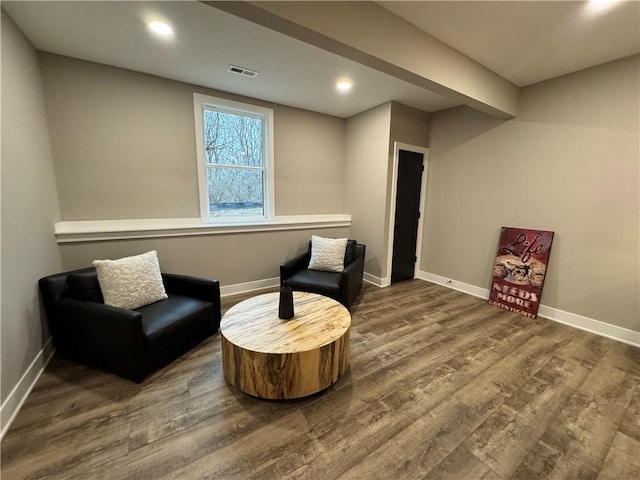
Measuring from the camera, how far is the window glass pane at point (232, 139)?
11.2ft

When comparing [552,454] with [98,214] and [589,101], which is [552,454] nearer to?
[589,101]

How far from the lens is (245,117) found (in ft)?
11.9

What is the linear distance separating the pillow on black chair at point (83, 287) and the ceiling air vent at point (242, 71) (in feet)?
7.62

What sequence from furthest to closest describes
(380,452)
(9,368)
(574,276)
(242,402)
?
(574,276)
(242,402)
(9,368)
(380,452)

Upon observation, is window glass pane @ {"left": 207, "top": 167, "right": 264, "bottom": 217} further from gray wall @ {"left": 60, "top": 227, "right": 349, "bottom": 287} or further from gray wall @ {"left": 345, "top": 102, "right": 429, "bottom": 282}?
gray wall @ {"left": 345, "top": 102, "right": 429, "bottom": 282}

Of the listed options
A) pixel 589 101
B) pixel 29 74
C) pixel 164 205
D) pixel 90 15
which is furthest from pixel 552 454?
pixel 29 74

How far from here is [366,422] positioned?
→ 1.62 metres

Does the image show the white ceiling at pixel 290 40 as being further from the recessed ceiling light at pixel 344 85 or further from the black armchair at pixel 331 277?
the black armchair at pixel 331 277

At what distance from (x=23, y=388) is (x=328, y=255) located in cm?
280

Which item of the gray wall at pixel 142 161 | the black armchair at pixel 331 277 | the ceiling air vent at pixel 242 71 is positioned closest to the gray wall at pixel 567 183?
the black armchair at pixel 331 277

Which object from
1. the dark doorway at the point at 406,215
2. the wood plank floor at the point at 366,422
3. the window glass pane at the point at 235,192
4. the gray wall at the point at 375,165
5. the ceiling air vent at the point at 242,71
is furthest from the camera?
the dark doorway at the point at 406,215

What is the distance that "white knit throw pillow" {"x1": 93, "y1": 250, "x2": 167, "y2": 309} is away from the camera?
215cm

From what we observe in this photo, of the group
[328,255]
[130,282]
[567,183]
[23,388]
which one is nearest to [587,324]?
[567,183]

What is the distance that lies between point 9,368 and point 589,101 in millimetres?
5272
